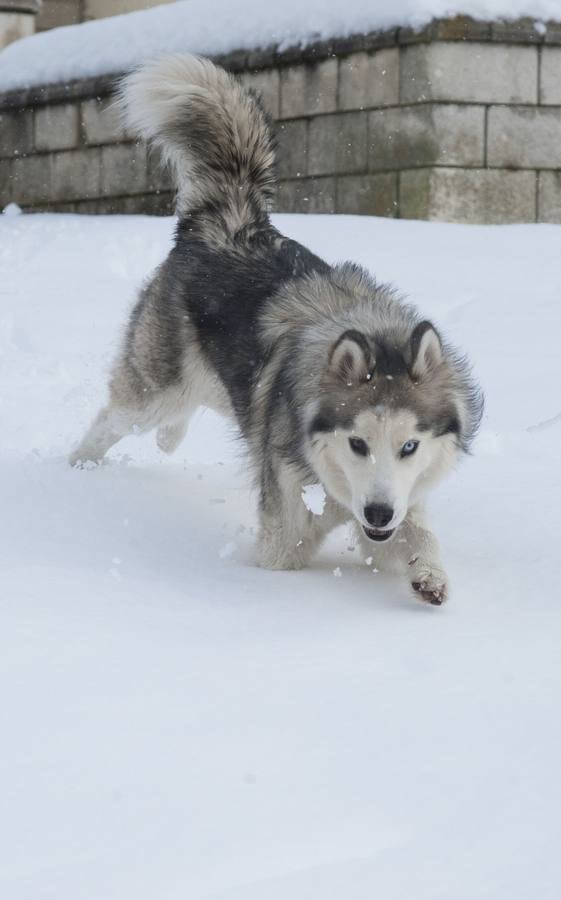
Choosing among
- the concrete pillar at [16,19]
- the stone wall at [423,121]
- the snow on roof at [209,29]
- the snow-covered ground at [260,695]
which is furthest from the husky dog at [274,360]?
the concrete pillar at [16,19]

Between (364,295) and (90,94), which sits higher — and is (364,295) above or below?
below

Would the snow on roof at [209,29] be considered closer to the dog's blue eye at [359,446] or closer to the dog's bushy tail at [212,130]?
the dog's bushy tail at [212,130]

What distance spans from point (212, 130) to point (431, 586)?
2098mm

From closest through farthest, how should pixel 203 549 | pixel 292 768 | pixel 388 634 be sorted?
pixel 292 768 < pixel 388 634 < pixel 203 549

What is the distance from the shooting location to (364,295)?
15.4ft

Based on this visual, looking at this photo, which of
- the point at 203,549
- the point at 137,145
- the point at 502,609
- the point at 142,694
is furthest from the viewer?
the point at 137,145

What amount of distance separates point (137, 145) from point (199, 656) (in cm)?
723

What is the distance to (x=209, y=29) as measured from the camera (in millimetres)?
10047

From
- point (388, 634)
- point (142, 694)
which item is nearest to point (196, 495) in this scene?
point (388, 634)

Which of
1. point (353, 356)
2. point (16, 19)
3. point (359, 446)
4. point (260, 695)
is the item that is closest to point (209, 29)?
point (16, 19)

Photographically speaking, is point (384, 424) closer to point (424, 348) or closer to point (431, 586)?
point (424, 348)

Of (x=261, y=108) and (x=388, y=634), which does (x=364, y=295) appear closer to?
(x=261, y=108)

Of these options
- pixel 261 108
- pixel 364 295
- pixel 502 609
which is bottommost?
pixel 502 609

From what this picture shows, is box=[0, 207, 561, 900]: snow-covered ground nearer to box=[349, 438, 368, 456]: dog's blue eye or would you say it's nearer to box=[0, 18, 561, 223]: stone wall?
box=[349, 438, 368, 456]: dog's blue eye
